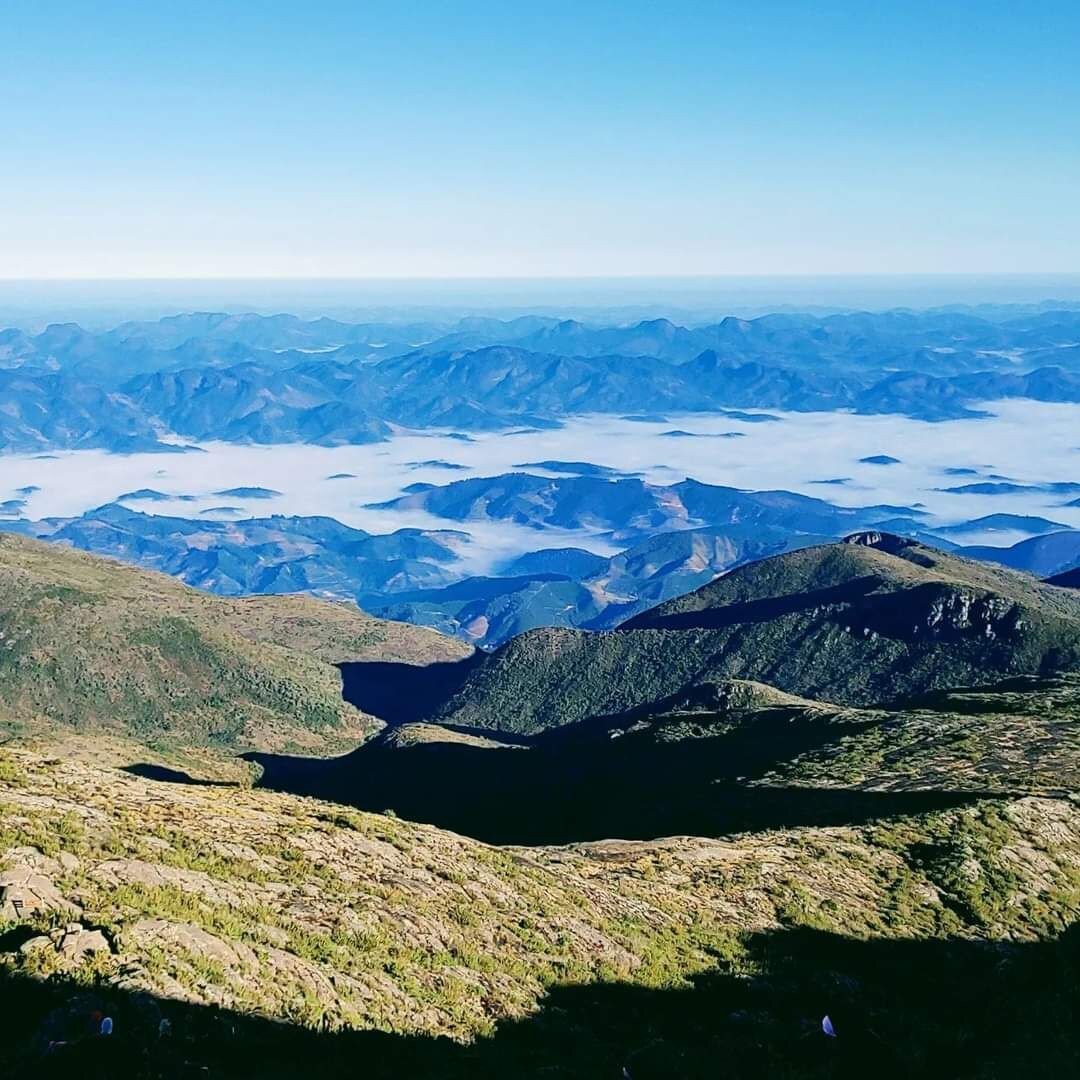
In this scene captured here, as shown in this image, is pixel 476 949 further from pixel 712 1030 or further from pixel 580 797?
pixel 580 797

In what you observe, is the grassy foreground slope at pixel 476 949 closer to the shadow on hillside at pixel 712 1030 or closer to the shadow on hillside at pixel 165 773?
the shadow on hillside at pixel 712 1030

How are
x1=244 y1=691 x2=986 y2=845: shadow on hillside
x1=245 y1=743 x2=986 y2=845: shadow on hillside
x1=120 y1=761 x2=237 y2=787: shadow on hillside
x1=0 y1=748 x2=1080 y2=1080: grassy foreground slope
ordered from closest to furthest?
x1=0 y1=748 x2=1080 y2=1080: grassy foreground slope
x1=245 y1=743 x2=986 y2=845: shadow on hillside
x1=244 y1=691 x2=986 y2=845: shadow on hillside
x1=120 y1=761 x2=237 y2=787: shadow on hillside

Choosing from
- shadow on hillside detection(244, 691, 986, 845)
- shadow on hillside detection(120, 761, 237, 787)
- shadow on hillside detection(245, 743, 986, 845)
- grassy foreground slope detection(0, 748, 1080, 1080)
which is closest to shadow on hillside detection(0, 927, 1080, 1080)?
grassy foreground slope detection(0, 748, 1080, 1080)

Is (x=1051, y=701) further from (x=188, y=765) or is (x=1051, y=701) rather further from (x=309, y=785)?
(x=188, y=765)

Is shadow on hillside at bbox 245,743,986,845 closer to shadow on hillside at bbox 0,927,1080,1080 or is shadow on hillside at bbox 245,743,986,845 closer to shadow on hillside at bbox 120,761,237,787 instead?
shadow on hillside at bbox 120,761,237,787

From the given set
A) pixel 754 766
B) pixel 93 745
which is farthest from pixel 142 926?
pixel 93 745

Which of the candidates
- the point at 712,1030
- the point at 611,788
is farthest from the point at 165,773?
the point at 712,1030
